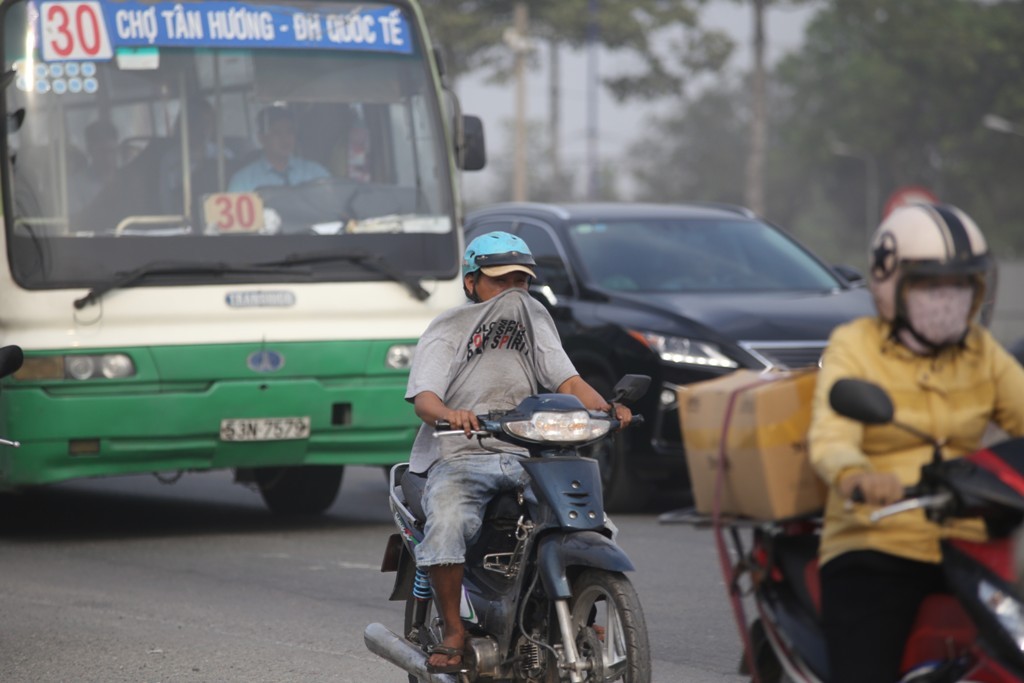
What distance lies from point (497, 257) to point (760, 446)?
2005 mm

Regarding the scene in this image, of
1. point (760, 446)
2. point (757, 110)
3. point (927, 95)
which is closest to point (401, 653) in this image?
point (760, 446)

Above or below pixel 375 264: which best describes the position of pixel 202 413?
below

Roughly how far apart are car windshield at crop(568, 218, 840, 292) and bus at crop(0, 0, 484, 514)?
4.36 feet

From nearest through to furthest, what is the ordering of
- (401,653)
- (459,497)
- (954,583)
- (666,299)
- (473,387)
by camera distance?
(954,583)
(459,497)
(473,387)
(401,653)
(666,299)

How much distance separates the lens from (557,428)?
5.36 metres

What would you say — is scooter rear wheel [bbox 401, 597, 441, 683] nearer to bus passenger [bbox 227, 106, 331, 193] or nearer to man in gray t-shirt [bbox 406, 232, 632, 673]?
man in gray t-shirt [bbox 406, 232, 632, 673]

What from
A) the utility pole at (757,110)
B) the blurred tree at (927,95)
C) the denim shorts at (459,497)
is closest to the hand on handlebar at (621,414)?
the denim shorts at (459,497)

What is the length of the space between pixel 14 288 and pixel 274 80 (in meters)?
2.04

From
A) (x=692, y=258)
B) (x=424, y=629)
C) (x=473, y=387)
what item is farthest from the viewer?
(x=692, y=258)

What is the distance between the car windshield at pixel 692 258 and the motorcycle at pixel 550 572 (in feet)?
19.8

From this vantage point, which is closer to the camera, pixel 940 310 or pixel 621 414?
pixel 940 310

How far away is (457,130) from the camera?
1119cm

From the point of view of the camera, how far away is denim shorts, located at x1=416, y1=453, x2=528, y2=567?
220 inches

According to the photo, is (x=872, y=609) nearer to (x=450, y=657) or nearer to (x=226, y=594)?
(x=450, y=657)
